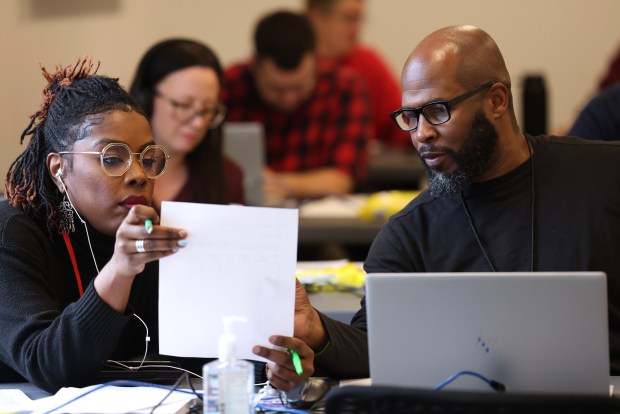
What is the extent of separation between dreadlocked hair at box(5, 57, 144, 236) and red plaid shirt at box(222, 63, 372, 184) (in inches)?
109

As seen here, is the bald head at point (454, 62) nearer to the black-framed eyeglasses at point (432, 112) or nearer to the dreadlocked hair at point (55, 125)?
the black-framed eyeglasses at point (432, 112)

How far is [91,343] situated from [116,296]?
0.32 ft

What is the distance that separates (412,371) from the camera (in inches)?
62.3

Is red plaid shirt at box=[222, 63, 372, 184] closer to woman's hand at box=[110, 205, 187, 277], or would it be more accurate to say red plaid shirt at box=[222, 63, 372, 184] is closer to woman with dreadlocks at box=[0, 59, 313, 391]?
woman with dreadlocks at box=[0, 59, 313, 391]

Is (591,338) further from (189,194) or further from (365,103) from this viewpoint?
(365,103)

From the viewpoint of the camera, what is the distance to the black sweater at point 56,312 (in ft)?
5.98

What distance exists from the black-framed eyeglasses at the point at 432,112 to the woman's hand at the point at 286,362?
58 cm

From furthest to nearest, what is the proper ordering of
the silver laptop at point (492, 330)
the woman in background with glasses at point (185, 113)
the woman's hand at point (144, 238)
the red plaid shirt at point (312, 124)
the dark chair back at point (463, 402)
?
the red plaid shirt at point (312, 124) → the woman in background with glasses at point (185, 113) → the woman's hand at point (144, 238) → the silver laptop at point (492, 330) → the dark chair back at point (463, 402)

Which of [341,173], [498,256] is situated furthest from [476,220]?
[341,173]

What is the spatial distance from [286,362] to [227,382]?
24cm

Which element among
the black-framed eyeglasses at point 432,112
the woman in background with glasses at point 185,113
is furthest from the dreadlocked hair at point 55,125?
the woman in background with glasses at point 185,113

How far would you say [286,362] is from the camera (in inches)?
71.0

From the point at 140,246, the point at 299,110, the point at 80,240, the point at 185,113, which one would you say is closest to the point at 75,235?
the point at 80,240

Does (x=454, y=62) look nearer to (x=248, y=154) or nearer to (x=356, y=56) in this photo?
(x=248, y=154)
